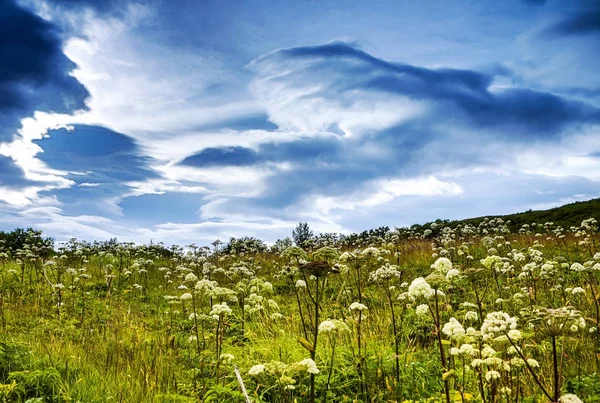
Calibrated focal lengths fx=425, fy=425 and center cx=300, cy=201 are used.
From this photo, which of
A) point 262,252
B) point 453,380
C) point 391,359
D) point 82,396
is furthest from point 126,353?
point 262,252

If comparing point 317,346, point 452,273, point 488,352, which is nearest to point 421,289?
point 452,273

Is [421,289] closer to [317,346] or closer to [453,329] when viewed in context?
[453,329]

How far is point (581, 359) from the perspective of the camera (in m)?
7.05

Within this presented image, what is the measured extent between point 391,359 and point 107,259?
1795cm

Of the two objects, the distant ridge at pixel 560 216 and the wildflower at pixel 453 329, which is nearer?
the wildflower at pixel 453 329

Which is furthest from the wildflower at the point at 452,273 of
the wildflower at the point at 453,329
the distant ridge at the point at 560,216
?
the distant ridge at the point at 560,216

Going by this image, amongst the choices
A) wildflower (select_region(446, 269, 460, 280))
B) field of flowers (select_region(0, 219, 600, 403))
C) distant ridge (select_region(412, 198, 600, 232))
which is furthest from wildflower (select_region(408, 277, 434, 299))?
distant ridge (select_region(412, 198, 600, 232))

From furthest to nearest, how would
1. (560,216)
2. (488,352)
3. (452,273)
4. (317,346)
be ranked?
1. (560,216)
2. (317,346)
3. (452,273)
4. (488,352)

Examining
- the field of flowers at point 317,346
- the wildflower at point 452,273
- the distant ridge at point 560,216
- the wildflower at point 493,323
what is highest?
the distant ridge at point 560,216

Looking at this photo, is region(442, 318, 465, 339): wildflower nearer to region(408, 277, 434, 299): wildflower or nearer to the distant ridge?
region(408, 277, 434, 299): wildflower

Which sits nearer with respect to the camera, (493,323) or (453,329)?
(493,323)

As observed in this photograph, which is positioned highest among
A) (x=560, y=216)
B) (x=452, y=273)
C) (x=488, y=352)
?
(x=560, y=216)

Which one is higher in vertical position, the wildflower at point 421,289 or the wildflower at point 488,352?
the wildflower at point 421,289

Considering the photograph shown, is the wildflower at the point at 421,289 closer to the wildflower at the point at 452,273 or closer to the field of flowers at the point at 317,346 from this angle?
the field of flowers at the point at 317,346
